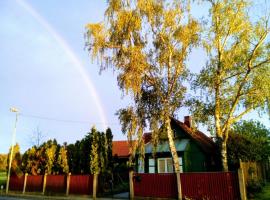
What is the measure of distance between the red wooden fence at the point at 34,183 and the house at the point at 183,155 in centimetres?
1034

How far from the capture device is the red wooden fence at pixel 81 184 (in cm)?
2523

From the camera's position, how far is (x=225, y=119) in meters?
23.4

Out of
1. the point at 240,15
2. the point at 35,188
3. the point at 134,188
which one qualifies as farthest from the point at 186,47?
the point at 35,188

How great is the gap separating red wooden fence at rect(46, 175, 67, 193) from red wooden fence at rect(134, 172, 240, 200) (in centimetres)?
836

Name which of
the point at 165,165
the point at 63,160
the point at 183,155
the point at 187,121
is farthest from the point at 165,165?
the point at 63,160

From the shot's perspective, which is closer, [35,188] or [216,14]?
[216,14]

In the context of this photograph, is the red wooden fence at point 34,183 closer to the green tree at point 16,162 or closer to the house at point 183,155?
the green tree at point 16,162

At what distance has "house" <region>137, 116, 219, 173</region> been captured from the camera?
1182 inches

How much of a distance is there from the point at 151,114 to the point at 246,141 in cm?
1571

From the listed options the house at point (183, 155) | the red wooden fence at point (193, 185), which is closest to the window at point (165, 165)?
the house at point (183, 155)

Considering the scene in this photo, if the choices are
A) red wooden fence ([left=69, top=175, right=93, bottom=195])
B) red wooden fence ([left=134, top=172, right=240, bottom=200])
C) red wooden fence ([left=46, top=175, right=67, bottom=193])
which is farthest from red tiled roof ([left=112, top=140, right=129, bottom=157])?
red wooden fence ([left=134, top=172, right=240, bottom=200])

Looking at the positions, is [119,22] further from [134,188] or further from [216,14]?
[134,188]

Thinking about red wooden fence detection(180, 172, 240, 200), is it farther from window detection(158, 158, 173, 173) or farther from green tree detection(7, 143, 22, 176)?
green tree detection(7, 143, 22, 176)

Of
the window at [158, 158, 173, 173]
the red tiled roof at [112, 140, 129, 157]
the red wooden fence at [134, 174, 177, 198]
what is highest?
the red tiled roof at [112, 140, 129, 157]
